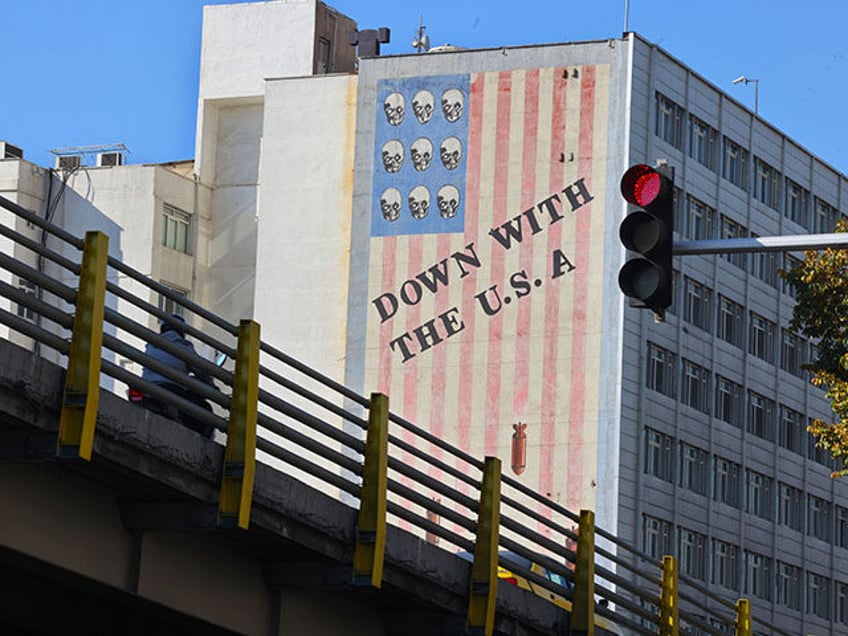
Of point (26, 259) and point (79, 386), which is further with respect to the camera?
point (26, 259)

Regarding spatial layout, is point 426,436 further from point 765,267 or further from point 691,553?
point 765,267

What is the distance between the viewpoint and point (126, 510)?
13.3 m

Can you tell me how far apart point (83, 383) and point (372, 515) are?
3.51 m

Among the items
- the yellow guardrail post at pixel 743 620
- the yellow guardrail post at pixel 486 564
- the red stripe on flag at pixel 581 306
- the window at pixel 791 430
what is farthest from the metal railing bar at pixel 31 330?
the window at pixel 791 430

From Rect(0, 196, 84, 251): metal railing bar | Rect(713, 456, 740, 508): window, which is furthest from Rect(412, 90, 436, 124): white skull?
Rect(0, 196, 84, 251): metal railing bar

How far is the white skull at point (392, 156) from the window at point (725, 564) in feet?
49.8

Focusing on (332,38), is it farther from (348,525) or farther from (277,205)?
(348,525)

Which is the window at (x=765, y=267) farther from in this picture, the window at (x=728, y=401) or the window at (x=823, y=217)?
the window at (x=728, y=401)

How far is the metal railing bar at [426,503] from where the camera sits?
15.6 m

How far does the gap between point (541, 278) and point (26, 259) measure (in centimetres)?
1692

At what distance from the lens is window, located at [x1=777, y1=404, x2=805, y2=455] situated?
243 feet

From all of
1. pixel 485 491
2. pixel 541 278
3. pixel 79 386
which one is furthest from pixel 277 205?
pixel 79 386

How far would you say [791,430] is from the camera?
245ft

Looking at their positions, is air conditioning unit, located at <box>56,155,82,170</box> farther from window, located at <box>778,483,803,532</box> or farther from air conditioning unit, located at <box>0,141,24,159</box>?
window, located at <box>778,483,803,532</box>
